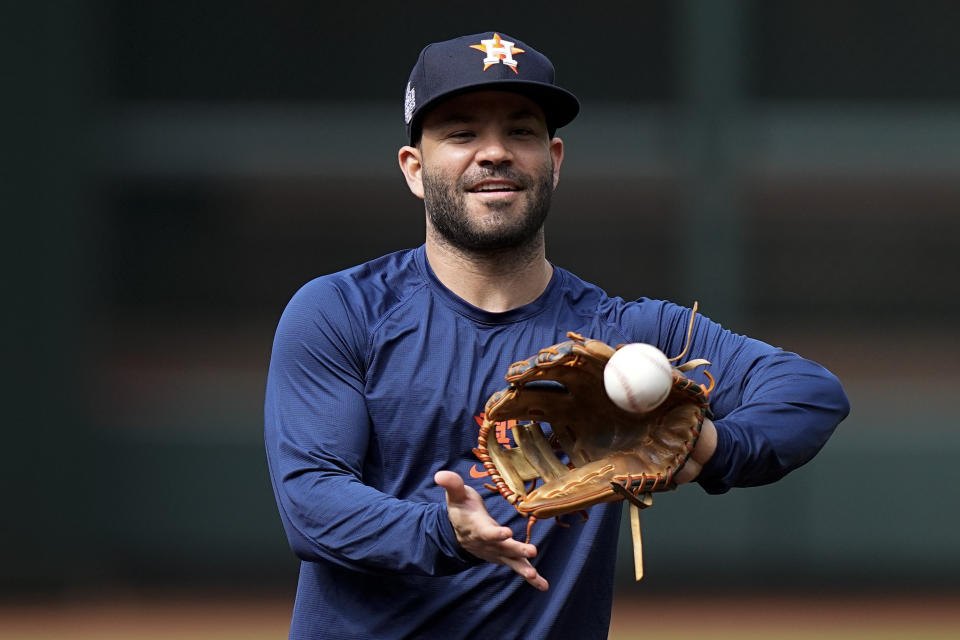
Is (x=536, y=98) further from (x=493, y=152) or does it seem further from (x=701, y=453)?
(x=701, y=453)

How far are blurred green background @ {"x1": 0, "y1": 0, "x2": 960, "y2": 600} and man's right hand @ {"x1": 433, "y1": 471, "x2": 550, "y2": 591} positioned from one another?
450 cm

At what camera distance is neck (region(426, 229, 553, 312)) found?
2311mm

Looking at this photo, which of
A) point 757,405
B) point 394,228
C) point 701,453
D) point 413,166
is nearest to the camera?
point 701,453

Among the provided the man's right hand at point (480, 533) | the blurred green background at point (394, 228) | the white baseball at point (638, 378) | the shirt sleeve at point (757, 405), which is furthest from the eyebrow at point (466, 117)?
the blurred green background at point (394, 228)

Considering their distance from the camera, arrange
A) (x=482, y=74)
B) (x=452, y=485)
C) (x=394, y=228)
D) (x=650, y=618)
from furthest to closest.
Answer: (x=394, y=228) → (x=650, y=618) → (x=482, y=74) → (x=452, y=485)

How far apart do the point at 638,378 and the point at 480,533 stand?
31cm

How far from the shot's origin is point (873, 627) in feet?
19.1

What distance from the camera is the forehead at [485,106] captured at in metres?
2.26

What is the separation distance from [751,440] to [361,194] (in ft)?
16.0

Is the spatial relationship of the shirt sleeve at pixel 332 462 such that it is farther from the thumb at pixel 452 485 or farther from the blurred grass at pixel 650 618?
the blurred grass at pixel 650 618

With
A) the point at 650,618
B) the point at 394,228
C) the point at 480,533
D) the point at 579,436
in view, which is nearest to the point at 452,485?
the point at 480,533

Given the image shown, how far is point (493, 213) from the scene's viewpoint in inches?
89.0

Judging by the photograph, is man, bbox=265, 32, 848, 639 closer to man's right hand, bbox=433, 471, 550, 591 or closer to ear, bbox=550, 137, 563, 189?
ear, bbox=550, 137, 563, 189

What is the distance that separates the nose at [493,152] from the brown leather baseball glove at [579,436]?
39 centimetres
